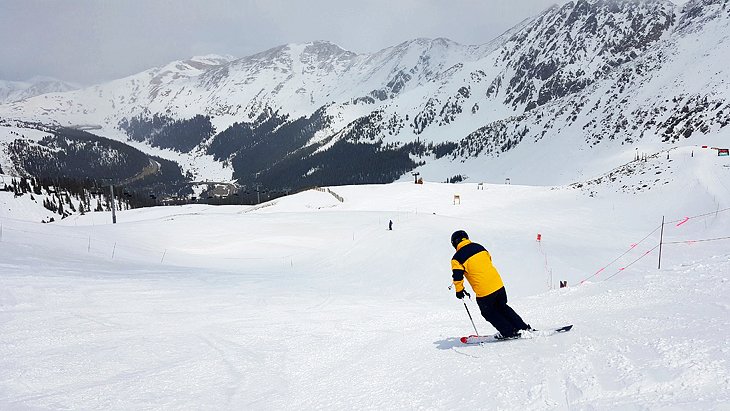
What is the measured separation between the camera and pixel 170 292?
11922 millimetres

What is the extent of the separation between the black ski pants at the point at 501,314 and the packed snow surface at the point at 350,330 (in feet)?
1.23

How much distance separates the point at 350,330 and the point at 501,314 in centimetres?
343

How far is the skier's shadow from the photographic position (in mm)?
7441

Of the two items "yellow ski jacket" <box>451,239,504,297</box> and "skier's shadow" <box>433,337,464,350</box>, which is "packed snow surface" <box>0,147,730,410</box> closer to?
"skier's shadow" <box>433,337,464,350</box>

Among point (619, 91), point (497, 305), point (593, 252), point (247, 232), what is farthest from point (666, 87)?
point (497, 305)

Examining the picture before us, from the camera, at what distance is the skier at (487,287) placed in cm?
733

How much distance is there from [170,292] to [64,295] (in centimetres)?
275

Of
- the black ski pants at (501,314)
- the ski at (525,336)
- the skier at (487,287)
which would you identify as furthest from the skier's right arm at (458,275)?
the ski at (525,336)

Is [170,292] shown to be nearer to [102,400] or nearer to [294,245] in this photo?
[102,400]

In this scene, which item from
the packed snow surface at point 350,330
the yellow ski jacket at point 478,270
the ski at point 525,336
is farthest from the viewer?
the yellow ski jacket at point 478,270

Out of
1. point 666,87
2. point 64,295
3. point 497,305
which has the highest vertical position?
point 666,87

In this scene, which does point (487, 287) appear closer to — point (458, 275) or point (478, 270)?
point (478, 270)

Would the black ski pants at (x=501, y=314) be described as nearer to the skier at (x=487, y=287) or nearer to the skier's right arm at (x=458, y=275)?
the skier at (x=487, y=287)

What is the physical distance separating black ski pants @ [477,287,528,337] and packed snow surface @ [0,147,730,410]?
0.38 metres
